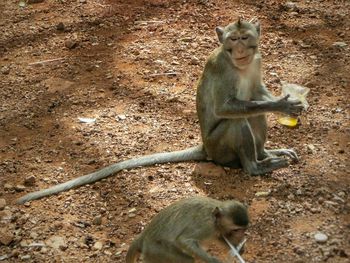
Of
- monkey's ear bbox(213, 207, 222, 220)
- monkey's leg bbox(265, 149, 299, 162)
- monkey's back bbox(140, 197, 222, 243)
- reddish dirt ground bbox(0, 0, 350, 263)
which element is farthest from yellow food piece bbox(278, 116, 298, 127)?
monkey's ear bbox(213, 207, 222, 220)

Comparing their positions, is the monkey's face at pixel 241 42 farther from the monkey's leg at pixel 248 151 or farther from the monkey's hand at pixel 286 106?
the monkey's leg at pixel 248 151

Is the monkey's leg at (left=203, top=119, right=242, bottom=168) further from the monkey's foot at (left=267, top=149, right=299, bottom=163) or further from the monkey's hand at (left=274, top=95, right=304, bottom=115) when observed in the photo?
the monkey's hand at (left=274, top=95, right=304, bottom=115)

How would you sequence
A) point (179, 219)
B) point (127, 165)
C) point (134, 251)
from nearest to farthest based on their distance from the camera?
point (179, 219)
point (134, 251)
point (127, 165)

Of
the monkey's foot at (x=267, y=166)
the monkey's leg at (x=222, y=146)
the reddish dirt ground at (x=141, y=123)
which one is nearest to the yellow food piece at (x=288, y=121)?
the reddish dirt ground at (x=141, y=123)

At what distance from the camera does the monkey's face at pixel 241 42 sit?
630 cm

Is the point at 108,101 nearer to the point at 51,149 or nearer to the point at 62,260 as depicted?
the point at 51,149

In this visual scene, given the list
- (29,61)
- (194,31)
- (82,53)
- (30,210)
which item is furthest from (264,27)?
(30,210)

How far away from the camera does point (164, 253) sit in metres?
4.96

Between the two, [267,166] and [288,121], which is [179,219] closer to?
[267,166]

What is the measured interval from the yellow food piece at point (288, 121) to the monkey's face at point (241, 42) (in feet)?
3.98

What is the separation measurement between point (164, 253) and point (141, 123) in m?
2.88

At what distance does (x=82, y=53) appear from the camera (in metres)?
9.22

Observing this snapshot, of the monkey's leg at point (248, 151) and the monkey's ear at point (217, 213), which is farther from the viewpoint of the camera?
the monkey's leg at point (248, 151)

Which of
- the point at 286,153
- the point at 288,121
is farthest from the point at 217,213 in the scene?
the point at 288,121
